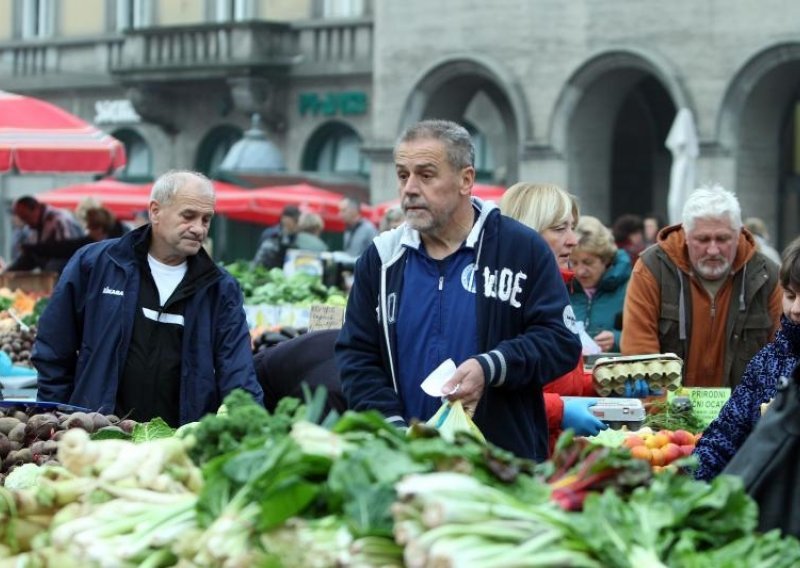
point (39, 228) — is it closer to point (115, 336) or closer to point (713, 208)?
point (115, 336)

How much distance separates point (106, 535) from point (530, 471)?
900 mm

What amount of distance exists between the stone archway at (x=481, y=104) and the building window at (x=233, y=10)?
499 centimetres

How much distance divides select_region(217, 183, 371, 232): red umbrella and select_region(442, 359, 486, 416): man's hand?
54.9 ft

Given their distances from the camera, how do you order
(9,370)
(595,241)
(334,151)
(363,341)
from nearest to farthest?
(363,341), (595,241), (9,370), (334,151)

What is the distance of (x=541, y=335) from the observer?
16.6 feet

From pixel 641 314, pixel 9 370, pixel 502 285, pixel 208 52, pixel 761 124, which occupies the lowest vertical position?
pixel 9 370

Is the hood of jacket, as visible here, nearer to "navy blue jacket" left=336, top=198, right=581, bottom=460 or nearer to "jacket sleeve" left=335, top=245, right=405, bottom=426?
"navy blue jacket" left=336, top=198, right=581, bottom=460

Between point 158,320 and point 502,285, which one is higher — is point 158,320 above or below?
below

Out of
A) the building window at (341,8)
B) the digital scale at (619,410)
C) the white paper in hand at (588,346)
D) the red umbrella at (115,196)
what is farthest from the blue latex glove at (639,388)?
the building window at (341,8)

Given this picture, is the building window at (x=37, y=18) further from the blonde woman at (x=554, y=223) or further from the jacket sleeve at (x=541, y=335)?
the jacket sleeve at (x=541, y=335)

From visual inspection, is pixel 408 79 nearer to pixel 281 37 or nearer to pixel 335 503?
pixel 281 37

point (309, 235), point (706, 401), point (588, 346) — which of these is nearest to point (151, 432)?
point (706, 401)

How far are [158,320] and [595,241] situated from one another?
331 cm

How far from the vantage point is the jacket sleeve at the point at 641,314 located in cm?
745
